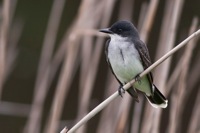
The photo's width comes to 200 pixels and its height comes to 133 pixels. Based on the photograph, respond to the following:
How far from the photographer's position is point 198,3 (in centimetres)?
712

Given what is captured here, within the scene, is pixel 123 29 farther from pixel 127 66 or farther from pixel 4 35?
pixel 4 35

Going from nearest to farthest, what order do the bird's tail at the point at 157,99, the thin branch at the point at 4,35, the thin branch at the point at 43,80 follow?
the bird's tail at the point at 157,99 → the thin branch at the point at 4,35 → the thin branch at the point at 43,80

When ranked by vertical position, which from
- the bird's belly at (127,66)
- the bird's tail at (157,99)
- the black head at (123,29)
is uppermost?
the black head at (123,29)

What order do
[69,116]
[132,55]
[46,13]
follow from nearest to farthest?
[132,55]
[69,116]
[46,13]

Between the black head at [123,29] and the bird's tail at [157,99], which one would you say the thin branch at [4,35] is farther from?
the bird's tail at [157,99]

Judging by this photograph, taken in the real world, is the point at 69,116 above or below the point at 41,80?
below

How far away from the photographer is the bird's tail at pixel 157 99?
3.83 m

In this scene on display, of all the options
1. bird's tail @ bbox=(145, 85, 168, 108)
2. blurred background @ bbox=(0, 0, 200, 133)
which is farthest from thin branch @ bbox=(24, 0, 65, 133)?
bird's tail @ bbox=(145, 85, 168, 108)

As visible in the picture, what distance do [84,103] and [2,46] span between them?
22.7 inches

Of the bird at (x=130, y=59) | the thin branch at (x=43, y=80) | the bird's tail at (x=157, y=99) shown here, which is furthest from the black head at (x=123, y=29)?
the thin branch at (x=43, y=80)

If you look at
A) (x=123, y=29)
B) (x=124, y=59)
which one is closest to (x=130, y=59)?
(x=124, y=59)

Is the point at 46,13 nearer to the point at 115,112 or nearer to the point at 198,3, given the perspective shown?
the point at 198,3

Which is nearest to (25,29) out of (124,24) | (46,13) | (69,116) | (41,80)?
(46,13)

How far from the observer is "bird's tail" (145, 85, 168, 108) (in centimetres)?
383
